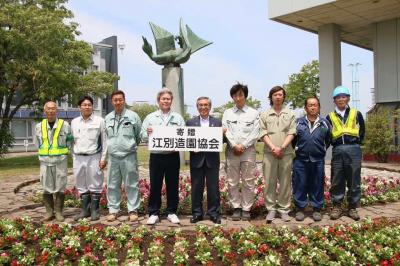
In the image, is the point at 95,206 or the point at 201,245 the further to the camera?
the point at 95,206

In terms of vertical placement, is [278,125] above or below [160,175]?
above

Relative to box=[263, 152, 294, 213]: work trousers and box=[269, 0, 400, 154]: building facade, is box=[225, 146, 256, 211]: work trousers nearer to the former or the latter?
box=[263, 152, 294, 213]: work trousers

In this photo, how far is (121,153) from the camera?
5.23 metres

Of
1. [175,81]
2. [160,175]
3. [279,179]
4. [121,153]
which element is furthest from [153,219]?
[175,81]

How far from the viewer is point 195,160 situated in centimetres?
512

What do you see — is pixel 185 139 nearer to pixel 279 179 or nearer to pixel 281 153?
pixel 281 153

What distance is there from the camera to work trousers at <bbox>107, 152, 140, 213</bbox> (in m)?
5.27

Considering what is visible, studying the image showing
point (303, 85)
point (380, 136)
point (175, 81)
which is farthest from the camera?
point (303, 85)

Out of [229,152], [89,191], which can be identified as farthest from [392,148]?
[89,191]

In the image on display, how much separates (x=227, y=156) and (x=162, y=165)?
898mm

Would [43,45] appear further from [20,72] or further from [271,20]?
[271,20]

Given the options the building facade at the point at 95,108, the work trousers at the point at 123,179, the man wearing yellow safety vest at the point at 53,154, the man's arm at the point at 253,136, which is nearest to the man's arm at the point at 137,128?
the work trousers at the point at 123,179

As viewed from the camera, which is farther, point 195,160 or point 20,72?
point 20,72

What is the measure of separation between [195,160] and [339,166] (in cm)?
199
